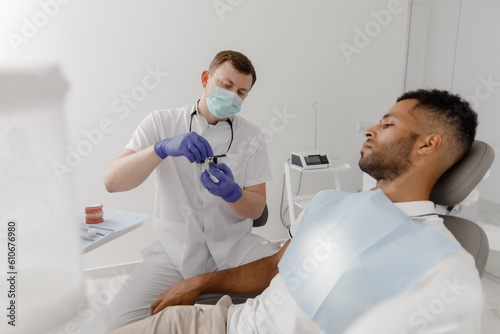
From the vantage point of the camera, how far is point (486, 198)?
2344 millimetres

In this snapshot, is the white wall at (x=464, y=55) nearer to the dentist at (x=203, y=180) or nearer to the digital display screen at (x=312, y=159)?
the digital display screen at (x=312, y=159)

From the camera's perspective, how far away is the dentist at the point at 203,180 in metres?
1.25

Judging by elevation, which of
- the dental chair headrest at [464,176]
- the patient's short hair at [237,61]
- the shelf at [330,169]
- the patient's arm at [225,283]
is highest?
the patient's short hair at [237,61]

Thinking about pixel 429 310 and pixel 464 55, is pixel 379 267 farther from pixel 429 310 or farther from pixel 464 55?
pixel 464 55

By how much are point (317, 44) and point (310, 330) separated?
7.48 ft

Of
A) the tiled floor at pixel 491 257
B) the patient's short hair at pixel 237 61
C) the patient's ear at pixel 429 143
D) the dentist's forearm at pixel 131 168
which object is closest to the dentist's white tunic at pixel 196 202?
the dentist's forearm at pixel 131 168

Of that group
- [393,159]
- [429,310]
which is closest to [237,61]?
[393,159]

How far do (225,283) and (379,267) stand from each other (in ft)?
1.79

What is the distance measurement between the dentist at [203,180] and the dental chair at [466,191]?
68cm

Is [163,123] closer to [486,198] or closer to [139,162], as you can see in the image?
[139,162]

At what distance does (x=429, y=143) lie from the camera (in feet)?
3.40

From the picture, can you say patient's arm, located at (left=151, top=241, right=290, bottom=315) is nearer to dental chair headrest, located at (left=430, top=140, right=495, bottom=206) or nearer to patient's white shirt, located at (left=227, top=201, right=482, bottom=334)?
patient's white shirt, located at (left=227, top=201, right=482, bottom=334)

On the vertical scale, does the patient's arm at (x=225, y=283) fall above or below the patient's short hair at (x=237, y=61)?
below

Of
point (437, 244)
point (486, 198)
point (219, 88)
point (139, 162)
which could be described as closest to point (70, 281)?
point (139, 162)
